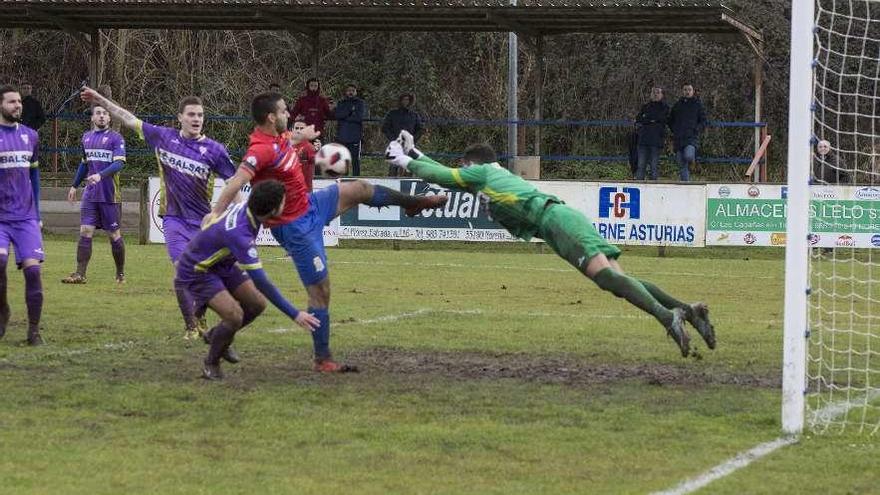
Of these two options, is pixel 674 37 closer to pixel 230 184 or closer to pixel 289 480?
pixel 230 184

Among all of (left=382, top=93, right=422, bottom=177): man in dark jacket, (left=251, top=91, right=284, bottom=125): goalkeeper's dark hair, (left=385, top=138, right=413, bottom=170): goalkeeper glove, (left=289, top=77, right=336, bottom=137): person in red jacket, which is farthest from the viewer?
(left=382, top=93, right=422, bottom=177): man in dark jacket

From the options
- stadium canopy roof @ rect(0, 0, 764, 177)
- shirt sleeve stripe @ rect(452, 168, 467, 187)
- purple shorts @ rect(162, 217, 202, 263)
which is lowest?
purple shorts @ rect(162, 217, 202, 263)

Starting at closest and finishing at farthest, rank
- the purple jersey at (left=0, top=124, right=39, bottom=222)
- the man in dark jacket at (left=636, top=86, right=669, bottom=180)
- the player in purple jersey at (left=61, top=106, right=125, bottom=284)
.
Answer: the purple jersey at (left=0, top=124, right=39, bottom=222)
the player in purple jersey at (left=61, top=106, right=125, bottom=284)
the man in dark jacket at (left=636, top=86, right=669, bottom=180)

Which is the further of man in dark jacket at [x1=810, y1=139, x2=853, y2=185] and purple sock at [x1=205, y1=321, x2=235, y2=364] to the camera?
purple sock at [x1=205, y1=321, x2=235, y2=364]

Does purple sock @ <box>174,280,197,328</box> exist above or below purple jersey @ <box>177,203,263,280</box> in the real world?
below

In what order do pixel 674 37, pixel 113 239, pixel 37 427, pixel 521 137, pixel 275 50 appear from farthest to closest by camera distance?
pixel 275 50, pixel 674 37, pixel 521 137, pixel 113 239, pixel 37 427

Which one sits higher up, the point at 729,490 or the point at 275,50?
the point at 275,50

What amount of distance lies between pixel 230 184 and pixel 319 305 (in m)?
1.13

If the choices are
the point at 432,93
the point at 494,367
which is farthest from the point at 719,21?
the point at 494,367

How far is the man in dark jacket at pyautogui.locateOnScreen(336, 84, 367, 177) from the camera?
95.2 ft

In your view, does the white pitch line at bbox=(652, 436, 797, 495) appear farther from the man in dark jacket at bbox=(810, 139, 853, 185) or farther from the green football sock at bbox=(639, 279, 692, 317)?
the green football sock at bbox=(639, 279, 692, 317)

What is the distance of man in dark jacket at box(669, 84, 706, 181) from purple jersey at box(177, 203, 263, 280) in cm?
1855

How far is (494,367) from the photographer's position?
10805 mm

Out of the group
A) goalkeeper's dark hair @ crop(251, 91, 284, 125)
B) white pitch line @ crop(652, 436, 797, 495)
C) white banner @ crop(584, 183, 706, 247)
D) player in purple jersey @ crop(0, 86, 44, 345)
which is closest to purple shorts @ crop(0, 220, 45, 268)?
player in purple jersey @ crop(0, 86, 44, 345)
